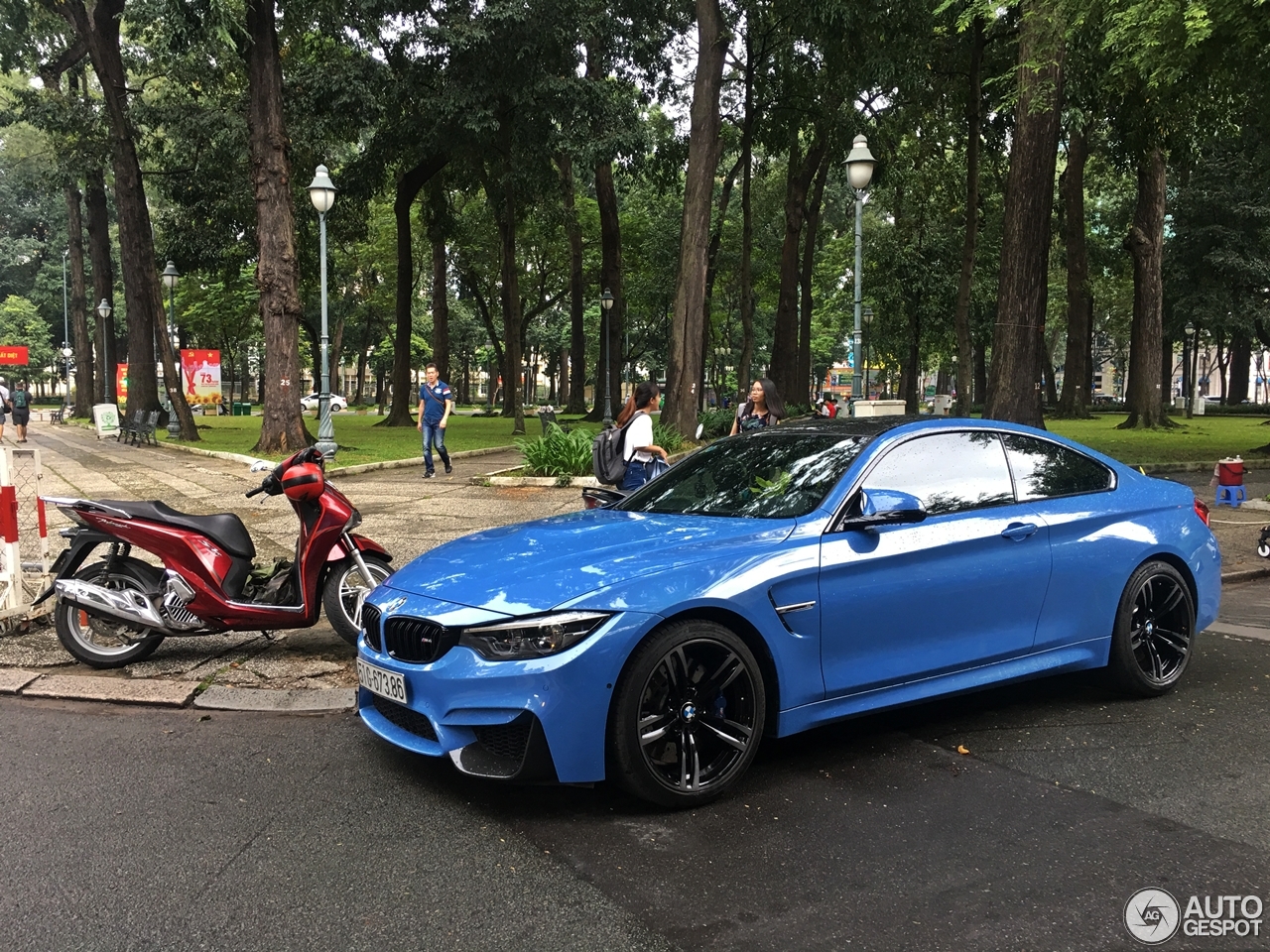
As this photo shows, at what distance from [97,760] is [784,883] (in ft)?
10.1

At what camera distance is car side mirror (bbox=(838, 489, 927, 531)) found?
416 centimetres

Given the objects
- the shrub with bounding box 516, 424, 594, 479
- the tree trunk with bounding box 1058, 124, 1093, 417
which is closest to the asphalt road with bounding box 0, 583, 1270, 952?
the shrub with bounding box 516, 424, 594, 479

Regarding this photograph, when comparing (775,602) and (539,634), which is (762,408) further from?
(539,634)

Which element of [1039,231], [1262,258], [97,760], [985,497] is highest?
[1262,258]

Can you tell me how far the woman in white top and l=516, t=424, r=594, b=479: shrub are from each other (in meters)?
7.21

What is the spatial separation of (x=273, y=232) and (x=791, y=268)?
52.6 feet

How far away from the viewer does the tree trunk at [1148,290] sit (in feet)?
92.5

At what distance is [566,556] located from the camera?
160 inches

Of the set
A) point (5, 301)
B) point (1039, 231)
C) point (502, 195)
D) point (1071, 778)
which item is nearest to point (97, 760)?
point (1071, 778)

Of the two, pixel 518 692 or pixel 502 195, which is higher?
pixel 502 195

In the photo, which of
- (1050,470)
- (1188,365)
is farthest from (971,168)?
(1188,365)

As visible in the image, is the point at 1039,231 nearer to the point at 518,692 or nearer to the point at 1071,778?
the point at 1071,778

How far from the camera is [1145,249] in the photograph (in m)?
28.7

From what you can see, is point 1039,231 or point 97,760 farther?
point 1039,231
